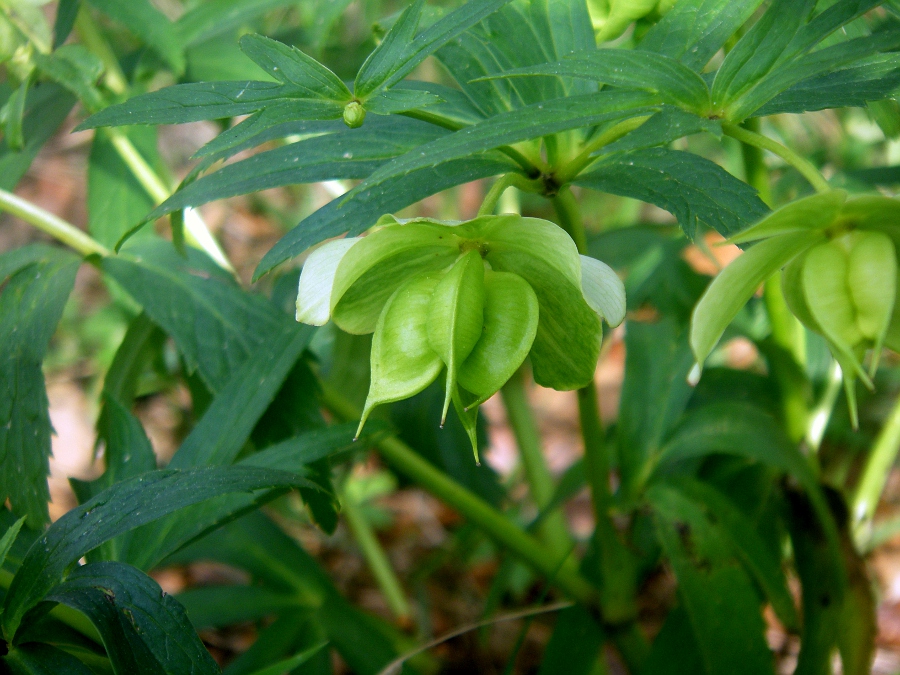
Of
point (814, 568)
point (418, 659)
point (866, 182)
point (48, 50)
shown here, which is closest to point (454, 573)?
point (418, 659)

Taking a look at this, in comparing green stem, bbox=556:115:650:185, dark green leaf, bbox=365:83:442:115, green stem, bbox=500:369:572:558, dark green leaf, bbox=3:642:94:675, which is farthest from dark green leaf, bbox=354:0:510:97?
green stem, bbox=500:369:572:558

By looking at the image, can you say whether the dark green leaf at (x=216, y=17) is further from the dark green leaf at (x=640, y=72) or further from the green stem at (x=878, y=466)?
the green stem at (x=878, y=466)

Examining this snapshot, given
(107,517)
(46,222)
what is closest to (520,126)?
(107,517)

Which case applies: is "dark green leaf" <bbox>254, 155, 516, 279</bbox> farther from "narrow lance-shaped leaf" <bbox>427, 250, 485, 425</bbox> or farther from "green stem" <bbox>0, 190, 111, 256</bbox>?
"green stem" <bbox>0, 190, 111, 256</bbox>

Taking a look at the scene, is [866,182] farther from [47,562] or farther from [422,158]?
[47,562]

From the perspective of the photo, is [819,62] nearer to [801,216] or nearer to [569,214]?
[801,216]

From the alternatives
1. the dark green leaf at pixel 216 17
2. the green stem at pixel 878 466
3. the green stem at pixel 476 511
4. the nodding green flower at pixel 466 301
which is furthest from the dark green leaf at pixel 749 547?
the dark green leaf at pixel 216 17
